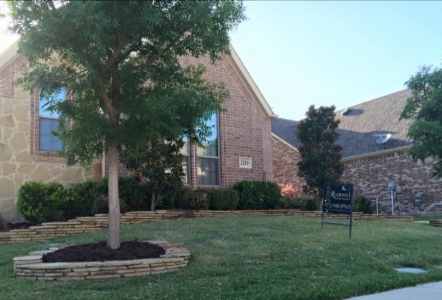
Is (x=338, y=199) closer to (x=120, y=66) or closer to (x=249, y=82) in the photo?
(x=120, y=66)

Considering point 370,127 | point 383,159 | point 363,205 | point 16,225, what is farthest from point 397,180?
point 16,225

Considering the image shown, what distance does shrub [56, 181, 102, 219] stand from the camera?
12836 millimetres

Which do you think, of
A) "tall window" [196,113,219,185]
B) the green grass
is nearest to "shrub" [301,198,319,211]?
"tall window" [196,113,219,185]

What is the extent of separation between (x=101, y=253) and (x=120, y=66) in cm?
331

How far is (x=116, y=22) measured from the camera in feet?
22.8

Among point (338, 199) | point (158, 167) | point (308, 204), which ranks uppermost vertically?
point (158, 167)

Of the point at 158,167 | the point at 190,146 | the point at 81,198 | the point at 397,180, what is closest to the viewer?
the point at 81,198

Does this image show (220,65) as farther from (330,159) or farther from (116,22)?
(116,22)

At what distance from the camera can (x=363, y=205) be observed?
87.0 ft

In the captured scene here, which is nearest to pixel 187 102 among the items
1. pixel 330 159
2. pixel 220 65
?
pixel 220 65

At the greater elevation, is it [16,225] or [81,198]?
[81,198]

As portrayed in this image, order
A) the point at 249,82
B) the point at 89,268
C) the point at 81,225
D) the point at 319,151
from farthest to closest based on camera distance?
the point at 319,151
the point at 249,82
the point at 81,225
the point at 89,268

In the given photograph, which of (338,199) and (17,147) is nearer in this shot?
(338,199)

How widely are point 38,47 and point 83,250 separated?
10.9ft
